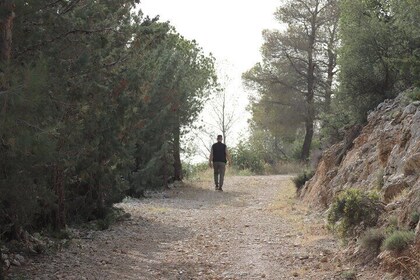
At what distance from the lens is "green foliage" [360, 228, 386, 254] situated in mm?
7668

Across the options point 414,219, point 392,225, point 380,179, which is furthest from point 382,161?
point 414,219

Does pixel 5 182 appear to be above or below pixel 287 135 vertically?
below

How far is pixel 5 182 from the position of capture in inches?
264

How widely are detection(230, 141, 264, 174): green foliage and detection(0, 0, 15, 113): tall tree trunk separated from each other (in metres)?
30.1

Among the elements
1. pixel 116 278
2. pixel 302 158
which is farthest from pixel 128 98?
pixel 302 158

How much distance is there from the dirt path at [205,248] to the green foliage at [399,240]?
16.6 inches

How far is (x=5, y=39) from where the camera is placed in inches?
257

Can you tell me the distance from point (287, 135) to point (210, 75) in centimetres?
1162

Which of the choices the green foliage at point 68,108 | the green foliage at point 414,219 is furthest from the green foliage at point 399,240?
the green foliage at point 68,108

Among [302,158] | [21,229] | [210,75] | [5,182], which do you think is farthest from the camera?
[302,158]

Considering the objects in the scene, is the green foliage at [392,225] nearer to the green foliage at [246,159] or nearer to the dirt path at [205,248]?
the dirt path at [205,248]

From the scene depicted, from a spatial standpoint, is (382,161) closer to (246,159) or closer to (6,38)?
(6,38)

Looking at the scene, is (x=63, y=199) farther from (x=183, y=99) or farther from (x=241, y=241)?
(x=183, y=99)

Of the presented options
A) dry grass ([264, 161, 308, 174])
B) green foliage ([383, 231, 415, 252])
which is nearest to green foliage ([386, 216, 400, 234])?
green foliage ([383, 231, 415, 252])
